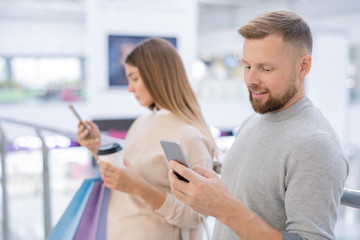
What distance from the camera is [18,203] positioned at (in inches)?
138

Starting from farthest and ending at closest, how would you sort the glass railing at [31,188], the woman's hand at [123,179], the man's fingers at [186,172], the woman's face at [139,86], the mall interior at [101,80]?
the mall interior at [101,80] → the glass railing at [31,188] → the woman's face at [139,86] → the woman's hand at [123,179] → the man's fingers at [186,172]

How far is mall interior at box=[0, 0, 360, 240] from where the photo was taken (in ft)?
11.6

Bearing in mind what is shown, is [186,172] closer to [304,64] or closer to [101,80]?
[304,64]

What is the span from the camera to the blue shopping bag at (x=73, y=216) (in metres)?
1.58

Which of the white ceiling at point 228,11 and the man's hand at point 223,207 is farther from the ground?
the white ceiling at point 228,11

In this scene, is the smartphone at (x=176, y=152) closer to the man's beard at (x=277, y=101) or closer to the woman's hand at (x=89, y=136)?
the man's beard at (x=277, y=101)

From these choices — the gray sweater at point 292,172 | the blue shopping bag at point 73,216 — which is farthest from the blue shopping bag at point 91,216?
the gray sweater at point 292,172

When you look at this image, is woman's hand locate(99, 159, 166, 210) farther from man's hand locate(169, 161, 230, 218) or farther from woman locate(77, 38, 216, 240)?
man's hand locate(169, 161, 230, 218)

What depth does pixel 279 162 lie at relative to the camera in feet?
3.13

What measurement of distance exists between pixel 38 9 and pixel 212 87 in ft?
20.6

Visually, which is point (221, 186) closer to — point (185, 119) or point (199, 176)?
point (199, 176)

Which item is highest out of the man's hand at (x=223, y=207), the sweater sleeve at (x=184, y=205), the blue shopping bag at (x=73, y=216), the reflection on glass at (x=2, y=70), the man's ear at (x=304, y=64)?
the man's ear at (x=304, y=64)

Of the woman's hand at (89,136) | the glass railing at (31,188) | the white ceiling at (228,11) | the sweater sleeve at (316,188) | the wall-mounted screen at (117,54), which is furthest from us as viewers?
the white ceiling at (228,11)

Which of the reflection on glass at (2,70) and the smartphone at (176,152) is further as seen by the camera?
the reflection on glass at (2,70)
